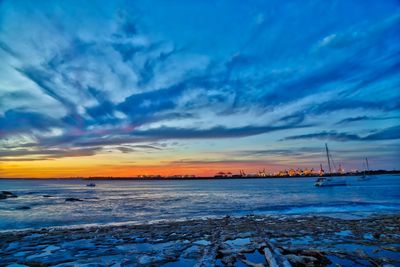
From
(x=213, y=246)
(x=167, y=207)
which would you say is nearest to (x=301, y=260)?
(x=213, y=246)

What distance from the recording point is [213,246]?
13008mm

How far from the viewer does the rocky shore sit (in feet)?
34.7

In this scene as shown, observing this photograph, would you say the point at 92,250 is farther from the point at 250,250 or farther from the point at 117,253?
the point at 250,250

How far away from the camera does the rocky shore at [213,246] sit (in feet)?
34.7

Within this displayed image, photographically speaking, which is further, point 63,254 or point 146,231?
point 146,231

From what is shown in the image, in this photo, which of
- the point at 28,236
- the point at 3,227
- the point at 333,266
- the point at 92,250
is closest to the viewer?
the point at 333,266

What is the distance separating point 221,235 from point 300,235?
4.47 meters

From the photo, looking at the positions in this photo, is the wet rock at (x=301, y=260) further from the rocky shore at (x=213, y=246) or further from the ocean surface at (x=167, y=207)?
the ocean surface at (x=167, y=207)

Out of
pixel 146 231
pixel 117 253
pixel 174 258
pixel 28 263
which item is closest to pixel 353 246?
pixel 174 258

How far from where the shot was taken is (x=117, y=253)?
12281 millimetres

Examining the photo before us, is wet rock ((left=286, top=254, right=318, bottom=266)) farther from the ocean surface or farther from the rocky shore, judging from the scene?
the ocean surface

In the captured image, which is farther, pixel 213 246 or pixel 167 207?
pixel 167 207

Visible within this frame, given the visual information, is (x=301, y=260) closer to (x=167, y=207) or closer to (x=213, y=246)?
(x=213, y=246)

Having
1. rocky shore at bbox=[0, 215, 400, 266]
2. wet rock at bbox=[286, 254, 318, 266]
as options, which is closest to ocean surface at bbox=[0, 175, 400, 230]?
rocky shore at bbox=[0, 215, 400, 266]
